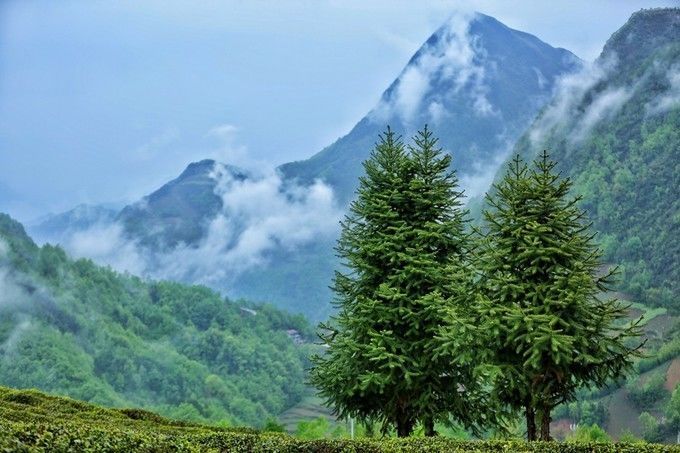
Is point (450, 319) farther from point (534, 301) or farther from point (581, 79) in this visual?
point (581, 79)

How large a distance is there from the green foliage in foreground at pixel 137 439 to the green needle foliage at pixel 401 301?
5049mm

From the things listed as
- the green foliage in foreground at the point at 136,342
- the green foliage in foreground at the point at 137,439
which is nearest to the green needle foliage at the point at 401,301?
the green foliage in foreground at the point at 137,439

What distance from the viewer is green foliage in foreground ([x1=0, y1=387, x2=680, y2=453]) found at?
8.84 meters

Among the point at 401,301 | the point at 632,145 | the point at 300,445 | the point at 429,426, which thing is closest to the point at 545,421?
the point at 429,426

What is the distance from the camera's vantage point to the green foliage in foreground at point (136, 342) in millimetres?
112562

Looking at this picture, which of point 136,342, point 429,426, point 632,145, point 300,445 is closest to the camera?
point 300,445

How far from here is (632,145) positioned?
470ft

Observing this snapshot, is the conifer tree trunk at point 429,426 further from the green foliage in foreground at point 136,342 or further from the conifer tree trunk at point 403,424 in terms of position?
the green foliage in foreground at point 136,342

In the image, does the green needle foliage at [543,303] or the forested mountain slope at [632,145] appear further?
the forested mountain slope at [632,145]

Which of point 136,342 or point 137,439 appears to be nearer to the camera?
point 137,439

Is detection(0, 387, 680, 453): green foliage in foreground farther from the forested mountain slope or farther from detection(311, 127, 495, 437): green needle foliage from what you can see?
the forested mountain slope

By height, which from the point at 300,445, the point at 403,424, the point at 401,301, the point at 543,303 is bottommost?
the point at 300,445

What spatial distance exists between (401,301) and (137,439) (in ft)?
43.0

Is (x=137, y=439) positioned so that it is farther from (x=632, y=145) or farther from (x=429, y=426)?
(x=632, y=145)
